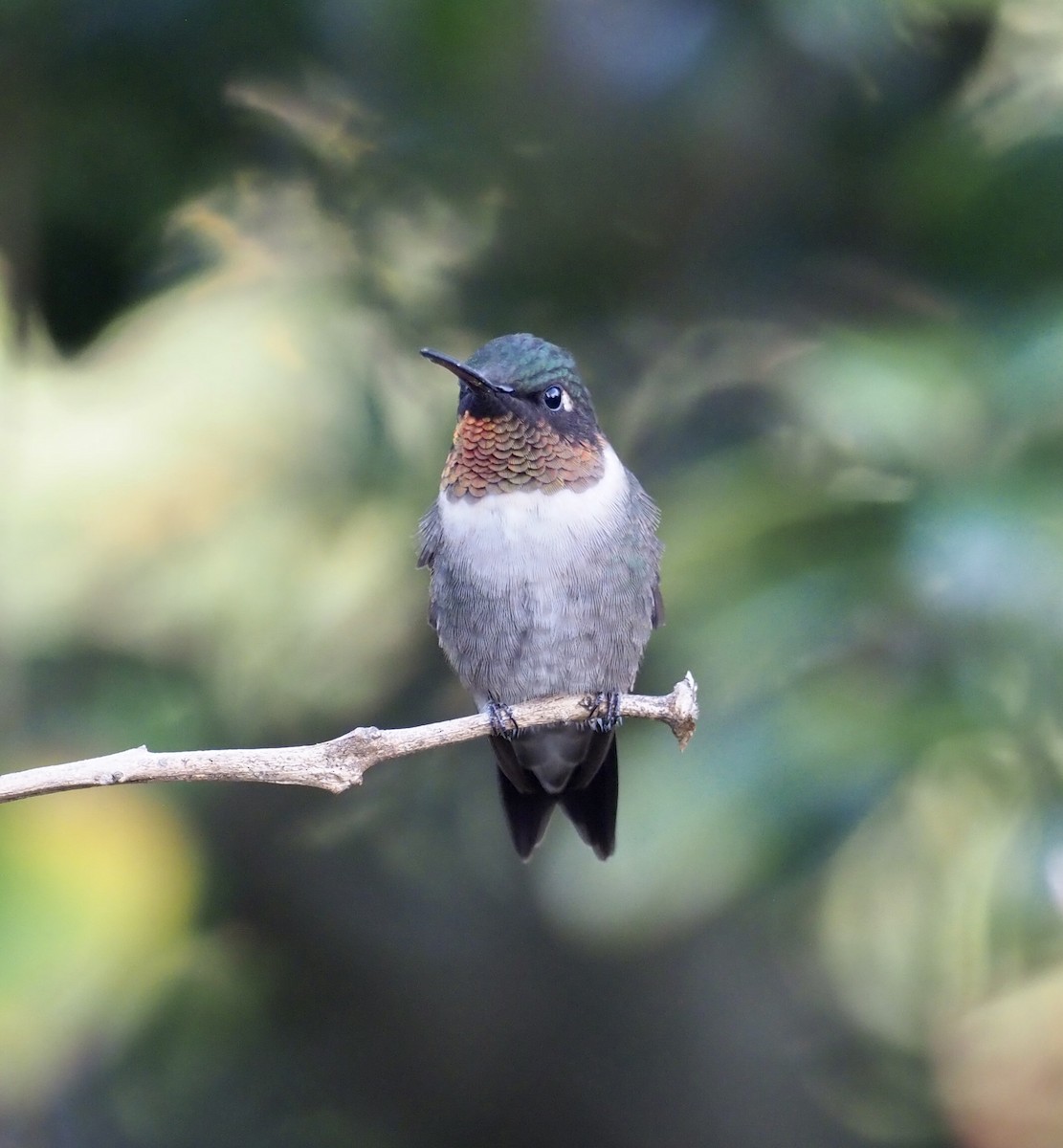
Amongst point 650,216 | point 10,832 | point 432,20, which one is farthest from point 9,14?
point 10,832

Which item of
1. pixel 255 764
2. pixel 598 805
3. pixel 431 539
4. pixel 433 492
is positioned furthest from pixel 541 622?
pixel 255 764

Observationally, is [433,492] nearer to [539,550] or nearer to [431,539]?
[431,539]

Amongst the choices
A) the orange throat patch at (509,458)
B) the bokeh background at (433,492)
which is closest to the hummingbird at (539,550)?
the orange throat patch at (509,458)

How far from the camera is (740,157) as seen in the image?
111 inches

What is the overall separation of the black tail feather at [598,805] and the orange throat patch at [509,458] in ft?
1.72

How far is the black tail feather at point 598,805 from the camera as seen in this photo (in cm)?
230

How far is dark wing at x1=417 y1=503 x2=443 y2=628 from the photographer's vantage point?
2324 millimetres

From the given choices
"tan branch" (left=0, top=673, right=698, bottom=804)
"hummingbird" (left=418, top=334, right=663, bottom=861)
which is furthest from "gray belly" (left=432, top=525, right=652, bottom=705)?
"tan branch" (left=0, top=673, right=698, bottom=804)

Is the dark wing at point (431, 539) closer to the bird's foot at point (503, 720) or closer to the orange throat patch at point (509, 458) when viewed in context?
the orange throat patch at point (509, 458)

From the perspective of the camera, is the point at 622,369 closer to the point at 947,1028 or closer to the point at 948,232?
the point at 948,232

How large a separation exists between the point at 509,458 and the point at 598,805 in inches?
26.0

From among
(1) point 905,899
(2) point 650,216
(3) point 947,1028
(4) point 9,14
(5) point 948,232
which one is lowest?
(3) point 947,1028

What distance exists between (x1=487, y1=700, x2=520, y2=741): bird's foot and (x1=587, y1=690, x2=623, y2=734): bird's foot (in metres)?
0.13

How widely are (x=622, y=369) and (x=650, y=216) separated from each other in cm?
33
